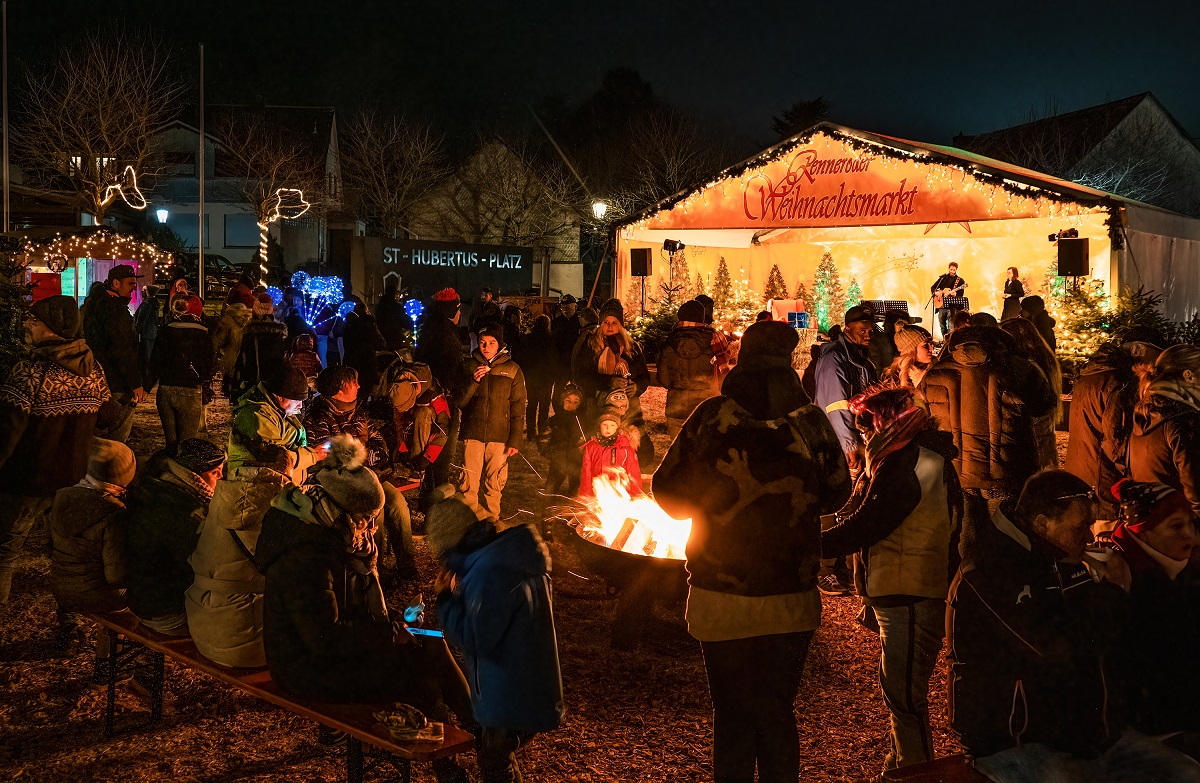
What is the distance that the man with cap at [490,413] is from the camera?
25.2ft

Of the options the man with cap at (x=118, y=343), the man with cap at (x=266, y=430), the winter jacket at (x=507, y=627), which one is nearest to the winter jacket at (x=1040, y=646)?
the winter jacket at (x=507, y=627)

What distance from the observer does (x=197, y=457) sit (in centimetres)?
456

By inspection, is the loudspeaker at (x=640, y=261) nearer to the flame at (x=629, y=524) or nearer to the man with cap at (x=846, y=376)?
the man with cap at (x=846, y=376)

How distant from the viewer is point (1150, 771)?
2.99m

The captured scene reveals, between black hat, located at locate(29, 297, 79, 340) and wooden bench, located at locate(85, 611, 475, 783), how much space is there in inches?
73.6

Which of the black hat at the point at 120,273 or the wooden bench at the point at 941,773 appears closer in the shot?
the wooden bench at the point at 941,773

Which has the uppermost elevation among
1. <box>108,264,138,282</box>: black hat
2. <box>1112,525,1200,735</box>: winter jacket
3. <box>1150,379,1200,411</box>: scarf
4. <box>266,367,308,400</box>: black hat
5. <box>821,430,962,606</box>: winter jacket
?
<box>108,264,138,282</box>: black hat

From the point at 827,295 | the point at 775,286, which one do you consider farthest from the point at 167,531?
the point at 827,295

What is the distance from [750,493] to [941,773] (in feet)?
3.54

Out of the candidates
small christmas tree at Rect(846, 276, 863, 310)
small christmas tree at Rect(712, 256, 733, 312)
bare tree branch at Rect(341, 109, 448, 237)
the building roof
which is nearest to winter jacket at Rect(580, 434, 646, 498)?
small christmas tree at Rect(712, 256, 733, 312)

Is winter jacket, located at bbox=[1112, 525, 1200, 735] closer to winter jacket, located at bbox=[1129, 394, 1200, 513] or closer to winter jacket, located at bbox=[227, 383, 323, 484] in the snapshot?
winter jacket, located at bbox=[1129, 394, 1200, 513]

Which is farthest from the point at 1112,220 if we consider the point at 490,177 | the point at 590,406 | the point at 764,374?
the point at 490,177

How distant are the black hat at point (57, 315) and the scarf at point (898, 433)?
4611 millimetres

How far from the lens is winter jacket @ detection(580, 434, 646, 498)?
6742 mm
